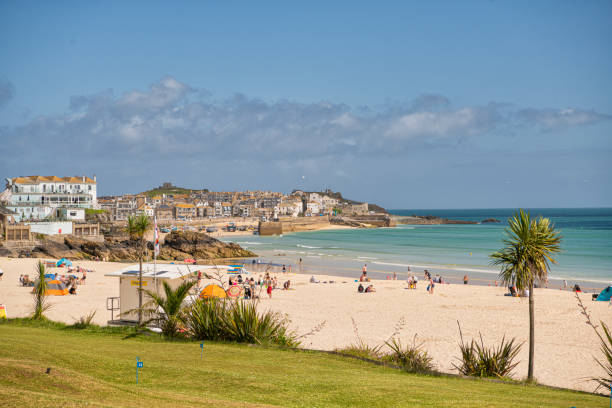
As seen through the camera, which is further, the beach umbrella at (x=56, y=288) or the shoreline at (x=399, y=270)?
the shoreline at (x=399, y=270)

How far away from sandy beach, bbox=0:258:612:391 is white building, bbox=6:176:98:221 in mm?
44842

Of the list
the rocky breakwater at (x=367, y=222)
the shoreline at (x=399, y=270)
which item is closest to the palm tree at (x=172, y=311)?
the shoreline at (x=399, y=270)

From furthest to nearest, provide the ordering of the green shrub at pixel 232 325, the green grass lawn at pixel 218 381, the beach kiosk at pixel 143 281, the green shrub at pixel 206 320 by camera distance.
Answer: the beach kiosk at pixel 143 281 < the green shrub at pixel 206 320 < the green shrub at pixel 232 325 < the green grass lawn at pixel 218 381

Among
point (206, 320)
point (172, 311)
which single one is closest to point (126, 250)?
point (172, 311)

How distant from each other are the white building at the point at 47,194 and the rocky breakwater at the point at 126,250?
1691 cm

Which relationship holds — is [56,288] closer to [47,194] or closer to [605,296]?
[605,296]

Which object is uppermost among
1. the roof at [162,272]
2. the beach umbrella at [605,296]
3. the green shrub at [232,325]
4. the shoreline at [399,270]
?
the roof at [162,272]

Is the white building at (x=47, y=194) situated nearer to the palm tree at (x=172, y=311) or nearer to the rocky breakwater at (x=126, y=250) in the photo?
the rocky breakwater at (x=126, y=250)

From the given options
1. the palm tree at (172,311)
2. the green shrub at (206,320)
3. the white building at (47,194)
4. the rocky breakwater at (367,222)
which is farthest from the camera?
the rocky breakwater at (367,222)

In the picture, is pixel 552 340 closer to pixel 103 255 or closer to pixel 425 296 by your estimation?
pixel 425 296

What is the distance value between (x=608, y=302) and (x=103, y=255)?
144ft

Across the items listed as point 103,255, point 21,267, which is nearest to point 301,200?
point 103,255

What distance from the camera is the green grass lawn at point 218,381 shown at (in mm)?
5781

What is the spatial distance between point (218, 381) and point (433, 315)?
14.7 metres
